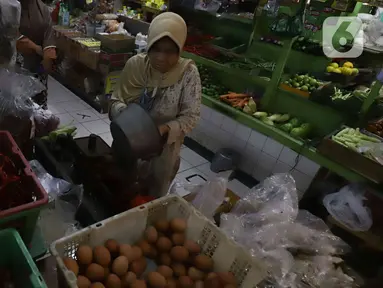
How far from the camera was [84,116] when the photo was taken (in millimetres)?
3510

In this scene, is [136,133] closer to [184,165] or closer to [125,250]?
[125,250]

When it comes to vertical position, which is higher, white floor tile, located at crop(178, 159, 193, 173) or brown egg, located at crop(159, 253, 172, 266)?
brown egg, located at crop(159, 253, 172, 266)

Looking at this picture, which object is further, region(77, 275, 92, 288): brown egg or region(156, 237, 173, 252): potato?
region(156, 237, 173, 252): potato

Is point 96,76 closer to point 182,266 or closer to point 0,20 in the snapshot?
point 0,20

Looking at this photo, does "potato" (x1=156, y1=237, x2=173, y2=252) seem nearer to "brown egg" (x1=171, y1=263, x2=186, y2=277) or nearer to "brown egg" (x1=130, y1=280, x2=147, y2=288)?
"brown egg" (x1=171, y1=263, x2=186, y2=277)

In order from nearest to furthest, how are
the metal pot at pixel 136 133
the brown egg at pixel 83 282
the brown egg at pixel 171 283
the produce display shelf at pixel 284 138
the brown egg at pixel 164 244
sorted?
1. the brown egg at pixel 83 282
2. the brown egg at pixel 171 283
3. the brown egg at pixel 164 244
4. the metal pot at pixel 136 133
5. the produce display shelf at pixel 284 138

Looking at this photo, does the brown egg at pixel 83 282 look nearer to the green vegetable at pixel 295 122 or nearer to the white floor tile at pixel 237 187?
the white floor tile at pixel 237 187

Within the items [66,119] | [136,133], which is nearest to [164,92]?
[136,133]

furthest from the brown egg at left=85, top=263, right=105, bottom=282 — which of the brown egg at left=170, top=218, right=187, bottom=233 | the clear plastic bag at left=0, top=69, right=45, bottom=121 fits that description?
the clear plastic bag at left=0, top=69, right=45, bottom=121

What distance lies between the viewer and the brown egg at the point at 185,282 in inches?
43.2

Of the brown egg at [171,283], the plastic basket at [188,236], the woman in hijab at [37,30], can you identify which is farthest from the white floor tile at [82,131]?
the brown egg at [171,283]

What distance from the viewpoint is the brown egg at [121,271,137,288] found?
1049mm

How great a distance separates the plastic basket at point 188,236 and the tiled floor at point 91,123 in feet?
4.76

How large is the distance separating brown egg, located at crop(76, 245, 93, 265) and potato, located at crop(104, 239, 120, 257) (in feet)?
0.24
